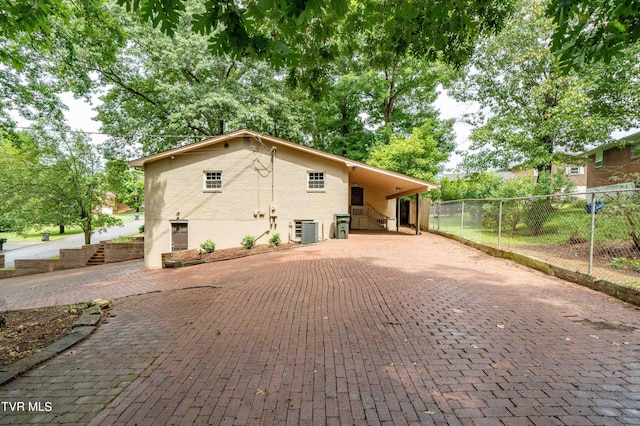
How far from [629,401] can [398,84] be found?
87.2 ft

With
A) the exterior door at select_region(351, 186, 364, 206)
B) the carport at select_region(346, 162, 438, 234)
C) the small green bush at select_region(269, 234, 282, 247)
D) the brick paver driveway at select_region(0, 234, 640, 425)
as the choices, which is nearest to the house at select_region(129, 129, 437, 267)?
the small green bush at select_region(269, 234, 282, 247)

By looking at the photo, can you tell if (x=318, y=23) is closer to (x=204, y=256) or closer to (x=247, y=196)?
(x=204, y=256)

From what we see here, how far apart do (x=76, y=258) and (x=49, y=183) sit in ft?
16.5

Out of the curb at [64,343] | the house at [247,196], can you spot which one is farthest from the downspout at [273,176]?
the curb at [64,343]

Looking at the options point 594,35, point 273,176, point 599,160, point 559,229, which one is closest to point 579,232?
point 559,229

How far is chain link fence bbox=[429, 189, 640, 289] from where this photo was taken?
6.40m

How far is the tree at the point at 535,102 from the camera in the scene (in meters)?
13.8

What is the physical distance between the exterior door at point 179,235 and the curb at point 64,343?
9.72m

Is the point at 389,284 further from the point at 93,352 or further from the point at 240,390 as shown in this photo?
the point at 93,352

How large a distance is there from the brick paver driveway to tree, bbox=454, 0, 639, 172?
41.1ft

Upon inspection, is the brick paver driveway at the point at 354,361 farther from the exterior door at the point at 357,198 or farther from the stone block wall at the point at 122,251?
the exterior door at the point at 357,198

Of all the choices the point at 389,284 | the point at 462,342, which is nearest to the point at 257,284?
the point at 389,284

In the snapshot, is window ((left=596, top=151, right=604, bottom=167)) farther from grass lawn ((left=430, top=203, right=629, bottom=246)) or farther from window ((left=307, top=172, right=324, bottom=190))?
window ((left=307, top=172, right=324, bottom=190))

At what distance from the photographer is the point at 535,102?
15.5 metres
